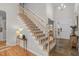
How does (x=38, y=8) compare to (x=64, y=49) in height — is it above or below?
above

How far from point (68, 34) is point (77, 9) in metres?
0.40

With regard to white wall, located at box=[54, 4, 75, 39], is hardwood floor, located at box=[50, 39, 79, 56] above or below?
below

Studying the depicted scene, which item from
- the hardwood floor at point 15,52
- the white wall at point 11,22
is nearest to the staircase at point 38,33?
the white wall at point 11,22

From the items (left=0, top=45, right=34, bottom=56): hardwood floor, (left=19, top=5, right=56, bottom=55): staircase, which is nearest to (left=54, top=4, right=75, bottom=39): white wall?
(left=19, top=5, right=56, bottom=55): staircase

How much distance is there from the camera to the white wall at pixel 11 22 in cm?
167

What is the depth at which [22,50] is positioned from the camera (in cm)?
172

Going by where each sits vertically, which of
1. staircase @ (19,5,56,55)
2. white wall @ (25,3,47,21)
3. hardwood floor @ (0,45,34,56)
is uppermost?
white wall @ (25,3,47,21)

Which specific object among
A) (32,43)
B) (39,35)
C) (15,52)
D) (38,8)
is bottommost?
(15,52)

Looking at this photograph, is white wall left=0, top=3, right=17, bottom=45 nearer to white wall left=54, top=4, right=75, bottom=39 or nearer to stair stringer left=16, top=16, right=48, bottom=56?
stair stringer left=16, top=16, right=48, bottom=56

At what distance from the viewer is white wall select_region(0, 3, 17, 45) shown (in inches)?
65.7

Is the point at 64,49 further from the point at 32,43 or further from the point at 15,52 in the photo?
the point at 15,52

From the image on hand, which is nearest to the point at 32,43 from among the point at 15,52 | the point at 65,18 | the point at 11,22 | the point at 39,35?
the point at 39,35

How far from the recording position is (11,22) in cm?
168

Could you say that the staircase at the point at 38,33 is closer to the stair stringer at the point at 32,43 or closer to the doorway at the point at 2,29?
the stair stringer at the point at 32,43
